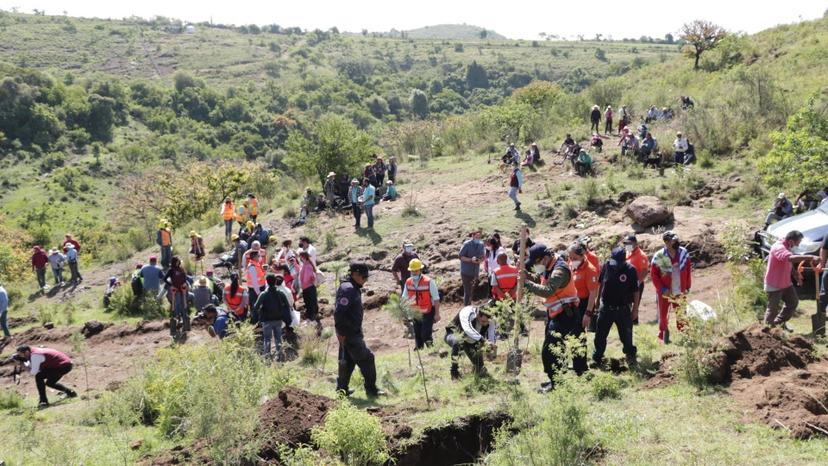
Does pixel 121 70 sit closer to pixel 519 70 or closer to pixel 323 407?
pixel 519 70

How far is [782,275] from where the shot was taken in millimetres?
9086

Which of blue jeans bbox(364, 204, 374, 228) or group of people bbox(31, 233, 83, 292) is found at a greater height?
blue jeans bbox(364, 204, 374, 228)

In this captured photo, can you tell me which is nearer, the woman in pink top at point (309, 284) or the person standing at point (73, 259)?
the woman in pink top at point (309, 284)

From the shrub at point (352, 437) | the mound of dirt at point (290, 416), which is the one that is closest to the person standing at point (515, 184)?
the mound of dirt at point (290, 416)

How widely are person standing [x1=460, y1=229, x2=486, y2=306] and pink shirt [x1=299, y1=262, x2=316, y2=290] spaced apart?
2.93 m

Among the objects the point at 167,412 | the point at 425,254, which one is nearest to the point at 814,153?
the point at 425,254

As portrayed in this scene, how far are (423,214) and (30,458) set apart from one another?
1476cm

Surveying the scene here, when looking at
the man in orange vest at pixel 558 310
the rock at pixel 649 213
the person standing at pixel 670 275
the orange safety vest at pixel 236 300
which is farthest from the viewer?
the rock at pixel 649 213

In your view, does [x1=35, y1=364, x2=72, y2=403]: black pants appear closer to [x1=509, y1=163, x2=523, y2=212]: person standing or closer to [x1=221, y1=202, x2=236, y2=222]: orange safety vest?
[x1=221, y1=202, x2=236, y2=222]: orange safety vest

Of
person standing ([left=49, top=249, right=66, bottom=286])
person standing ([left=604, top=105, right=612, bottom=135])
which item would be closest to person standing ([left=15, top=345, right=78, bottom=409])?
person standing ([left=49, top=249, right=66, bottom=286])

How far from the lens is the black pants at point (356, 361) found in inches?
334

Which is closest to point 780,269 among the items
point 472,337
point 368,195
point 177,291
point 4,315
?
point 472,337

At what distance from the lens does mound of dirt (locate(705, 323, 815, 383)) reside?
24.8ft

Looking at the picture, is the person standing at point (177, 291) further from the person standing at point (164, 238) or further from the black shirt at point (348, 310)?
the black shirt at point (348, 310)
